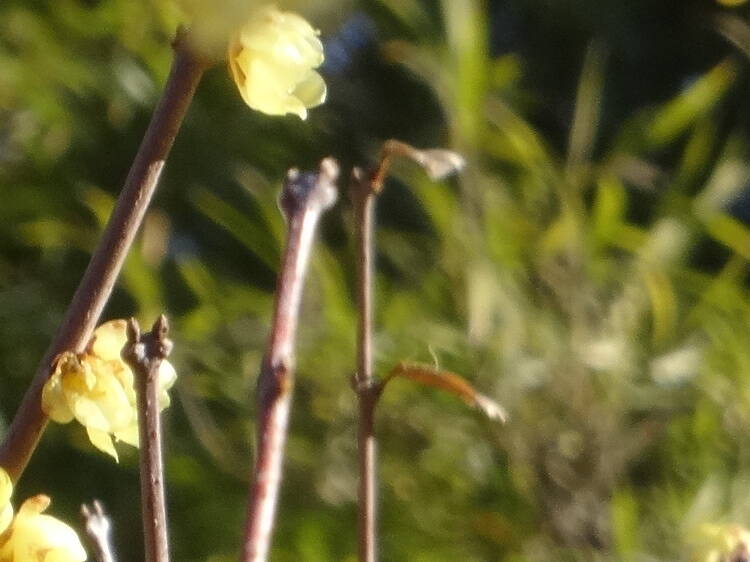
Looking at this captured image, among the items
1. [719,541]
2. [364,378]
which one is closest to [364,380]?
[364,378]

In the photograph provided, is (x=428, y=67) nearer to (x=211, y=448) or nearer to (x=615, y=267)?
(x=615, y=267)

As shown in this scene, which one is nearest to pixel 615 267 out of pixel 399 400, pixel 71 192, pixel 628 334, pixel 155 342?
pixel 628 334

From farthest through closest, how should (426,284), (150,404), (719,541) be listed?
(426,284) < (719,541) < (150,404)

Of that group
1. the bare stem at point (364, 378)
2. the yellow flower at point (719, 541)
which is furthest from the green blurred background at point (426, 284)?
the bare stem at point (364, 378)

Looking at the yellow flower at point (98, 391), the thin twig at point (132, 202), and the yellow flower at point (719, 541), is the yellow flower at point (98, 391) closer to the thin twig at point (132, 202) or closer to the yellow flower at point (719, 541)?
the thin twig at point (132, 202)

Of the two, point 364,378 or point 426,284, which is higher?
point 426,284

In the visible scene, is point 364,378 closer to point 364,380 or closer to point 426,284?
point 364,380

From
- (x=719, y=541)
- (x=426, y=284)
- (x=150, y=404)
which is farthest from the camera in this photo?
(x=426, y=284)
